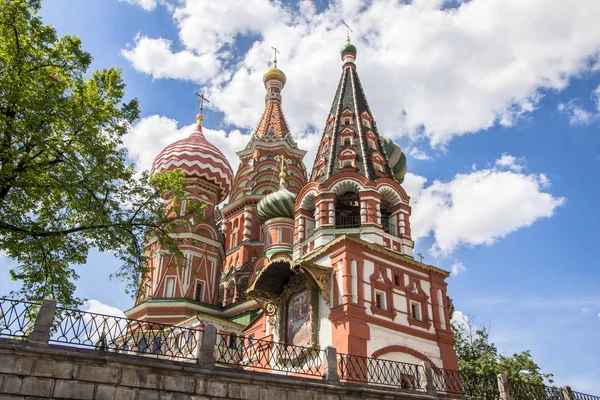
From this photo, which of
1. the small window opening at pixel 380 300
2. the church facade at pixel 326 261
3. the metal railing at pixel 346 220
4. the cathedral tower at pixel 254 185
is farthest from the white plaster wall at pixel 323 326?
the cathedral tower at pixel 254 185

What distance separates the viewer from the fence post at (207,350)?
9758mm

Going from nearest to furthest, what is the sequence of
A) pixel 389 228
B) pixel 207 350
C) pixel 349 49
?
pixel 207 350, pixel 389 228, pixel 349 49

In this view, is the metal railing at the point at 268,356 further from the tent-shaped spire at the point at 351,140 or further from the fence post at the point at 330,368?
the tent-shaped spire at the point at 351,140

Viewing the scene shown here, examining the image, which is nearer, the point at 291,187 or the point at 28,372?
the point at 28,372

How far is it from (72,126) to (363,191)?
12349 mm

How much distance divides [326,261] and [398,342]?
3.89m

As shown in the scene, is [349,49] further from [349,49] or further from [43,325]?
[43,325]

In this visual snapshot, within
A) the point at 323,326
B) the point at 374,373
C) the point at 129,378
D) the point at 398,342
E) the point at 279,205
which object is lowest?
the point at 129,378

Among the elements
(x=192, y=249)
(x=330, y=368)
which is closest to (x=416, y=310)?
(x=330, y=368)

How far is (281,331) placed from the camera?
20.3 m

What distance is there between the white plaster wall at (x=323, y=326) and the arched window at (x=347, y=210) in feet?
14.4

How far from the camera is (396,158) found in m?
28.4

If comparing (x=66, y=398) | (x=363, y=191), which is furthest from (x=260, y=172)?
(x=66, y=398)

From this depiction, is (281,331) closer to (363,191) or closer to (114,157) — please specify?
(363,191)
